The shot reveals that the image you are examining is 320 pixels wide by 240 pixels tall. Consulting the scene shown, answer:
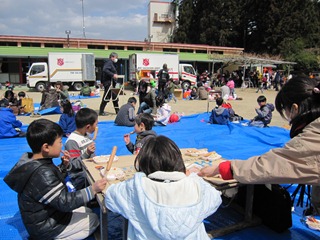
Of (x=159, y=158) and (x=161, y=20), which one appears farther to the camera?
(x=161, y=20)

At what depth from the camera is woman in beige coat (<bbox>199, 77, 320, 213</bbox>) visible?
150cm

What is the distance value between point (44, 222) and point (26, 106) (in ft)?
26.2

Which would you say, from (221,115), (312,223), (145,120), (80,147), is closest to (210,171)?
(312,223)

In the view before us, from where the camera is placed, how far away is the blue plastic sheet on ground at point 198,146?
246 cm

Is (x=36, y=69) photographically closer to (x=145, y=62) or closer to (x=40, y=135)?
(x=145, y=62)

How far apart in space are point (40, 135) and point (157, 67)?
18.7 metres

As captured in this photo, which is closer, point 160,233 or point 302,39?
point 160,233

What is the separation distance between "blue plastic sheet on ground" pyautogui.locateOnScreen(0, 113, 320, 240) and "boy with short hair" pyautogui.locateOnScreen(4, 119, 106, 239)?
2.00 ft

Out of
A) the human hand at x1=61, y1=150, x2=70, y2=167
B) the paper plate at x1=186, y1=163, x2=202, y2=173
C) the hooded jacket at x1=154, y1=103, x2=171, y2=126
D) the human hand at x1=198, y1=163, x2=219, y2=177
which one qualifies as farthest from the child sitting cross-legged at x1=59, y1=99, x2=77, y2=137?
the human hand at x1=198, y1=163, x2=219, y2=177

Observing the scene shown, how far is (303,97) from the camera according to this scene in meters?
1.65

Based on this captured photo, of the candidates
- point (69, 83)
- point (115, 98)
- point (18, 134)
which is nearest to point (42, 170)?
point (18, 134)

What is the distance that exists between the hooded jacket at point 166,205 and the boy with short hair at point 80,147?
53.7 inches

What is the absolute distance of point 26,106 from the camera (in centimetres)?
895

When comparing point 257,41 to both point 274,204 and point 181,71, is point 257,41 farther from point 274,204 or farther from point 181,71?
point 274,204
